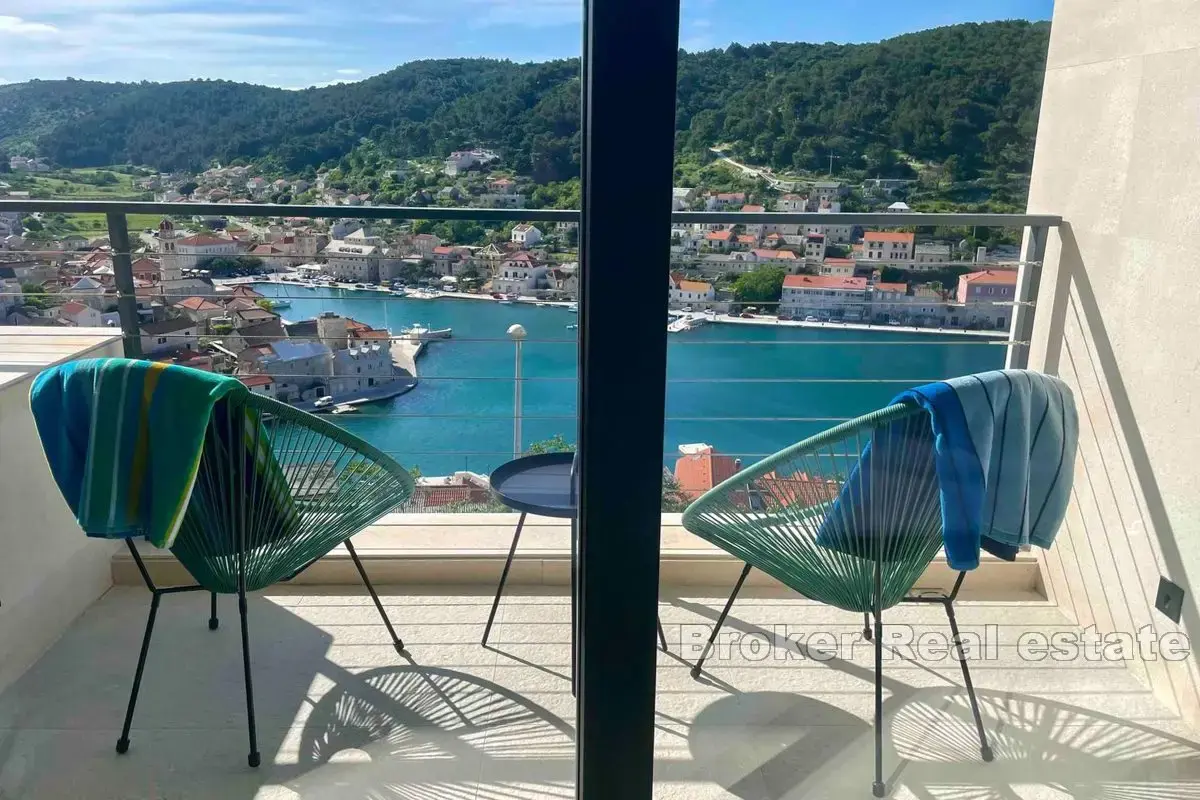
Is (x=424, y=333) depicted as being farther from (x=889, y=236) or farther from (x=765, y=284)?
(x=889, y=236)

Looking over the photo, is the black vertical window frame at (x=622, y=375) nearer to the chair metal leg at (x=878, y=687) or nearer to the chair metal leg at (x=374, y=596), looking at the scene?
the chair metal leg at (x=878, y=687)

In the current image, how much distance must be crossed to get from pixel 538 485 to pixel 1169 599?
1.34 meters

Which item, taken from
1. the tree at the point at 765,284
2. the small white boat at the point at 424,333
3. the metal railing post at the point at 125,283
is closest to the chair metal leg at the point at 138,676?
the metal railing post at the point at 125,283

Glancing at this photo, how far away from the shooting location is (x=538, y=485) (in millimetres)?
1648

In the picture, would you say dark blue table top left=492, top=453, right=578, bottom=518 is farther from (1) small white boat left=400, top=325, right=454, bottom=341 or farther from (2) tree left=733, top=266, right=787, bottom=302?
(2) tree left=733, top=266, right=787, bottom=302

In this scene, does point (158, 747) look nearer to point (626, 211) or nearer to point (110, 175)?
point (110, 175)

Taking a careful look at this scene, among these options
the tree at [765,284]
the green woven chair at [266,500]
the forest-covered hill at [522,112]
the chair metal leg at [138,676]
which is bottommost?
the chair metal leg at [138,676]

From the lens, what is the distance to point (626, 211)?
43.2 inches

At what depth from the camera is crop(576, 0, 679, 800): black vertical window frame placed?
3.48 ft

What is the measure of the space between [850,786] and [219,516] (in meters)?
1.35

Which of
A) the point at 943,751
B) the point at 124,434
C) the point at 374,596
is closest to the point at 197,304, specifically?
the point at 124,434

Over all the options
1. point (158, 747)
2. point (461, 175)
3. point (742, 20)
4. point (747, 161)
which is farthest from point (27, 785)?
point (742, 20)

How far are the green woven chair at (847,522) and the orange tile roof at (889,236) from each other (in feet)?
1.16

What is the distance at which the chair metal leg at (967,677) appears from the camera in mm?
1811
